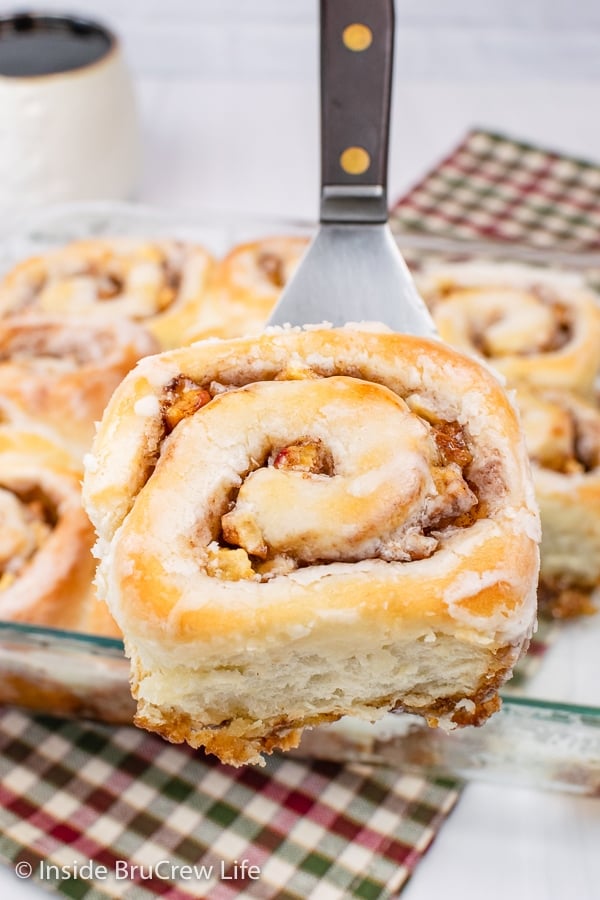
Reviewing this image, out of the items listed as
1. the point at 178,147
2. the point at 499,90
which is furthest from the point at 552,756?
the point at 499,90

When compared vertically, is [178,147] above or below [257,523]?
below

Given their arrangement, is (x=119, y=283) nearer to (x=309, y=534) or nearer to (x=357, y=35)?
(x=357, y=35)

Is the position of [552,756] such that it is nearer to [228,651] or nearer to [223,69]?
[228,651]

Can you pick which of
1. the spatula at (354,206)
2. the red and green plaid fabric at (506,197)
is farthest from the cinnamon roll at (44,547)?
the red and green plaid fabric at (506,197)

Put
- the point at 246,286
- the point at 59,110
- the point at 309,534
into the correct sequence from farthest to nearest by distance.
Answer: the point at 59,110, the point at 246,286, the point at 309,534

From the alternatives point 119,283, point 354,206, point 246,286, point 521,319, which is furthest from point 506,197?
point 354,206

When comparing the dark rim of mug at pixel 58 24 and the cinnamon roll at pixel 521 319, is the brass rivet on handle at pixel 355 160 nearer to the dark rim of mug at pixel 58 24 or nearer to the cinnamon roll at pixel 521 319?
the cinnamon roll at pixel 521 319

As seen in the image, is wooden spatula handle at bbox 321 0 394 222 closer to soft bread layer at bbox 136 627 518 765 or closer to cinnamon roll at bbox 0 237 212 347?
soft bread layer at bbox 136 627 518 765
